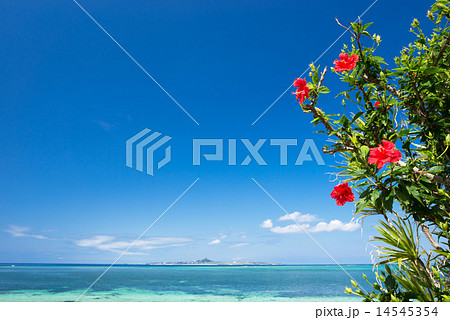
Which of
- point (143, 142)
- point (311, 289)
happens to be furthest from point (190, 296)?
point (143, 142)

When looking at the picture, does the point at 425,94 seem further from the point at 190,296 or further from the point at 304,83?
the point at 190,296

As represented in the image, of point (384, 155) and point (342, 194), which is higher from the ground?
point (384, 155)

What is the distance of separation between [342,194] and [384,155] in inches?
18.6

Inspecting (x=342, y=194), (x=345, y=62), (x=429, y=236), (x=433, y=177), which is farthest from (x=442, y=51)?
(x=429, y=236)

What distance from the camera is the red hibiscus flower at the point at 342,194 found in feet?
6.88

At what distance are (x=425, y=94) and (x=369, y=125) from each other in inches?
18.6

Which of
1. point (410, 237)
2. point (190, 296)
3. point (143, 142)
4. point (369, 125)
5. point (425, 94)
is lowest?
point (190, 296)

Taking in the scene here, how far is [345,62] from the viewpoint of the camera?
2256 millimetres

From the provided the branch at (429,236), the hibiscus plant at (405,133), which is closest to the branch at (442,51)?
the hibiscus plant at (405,133)

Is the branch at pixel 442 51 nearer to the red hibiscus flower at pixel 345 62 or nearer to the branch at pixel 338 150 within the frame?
the red hibiscus flower at pixel 345 62

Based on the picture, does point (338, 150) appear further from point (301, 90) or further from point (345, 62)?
point (345, 62)

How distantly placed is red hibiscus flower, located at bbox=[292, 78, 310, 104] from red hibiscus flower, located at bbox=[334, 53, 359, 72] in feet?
1.01
